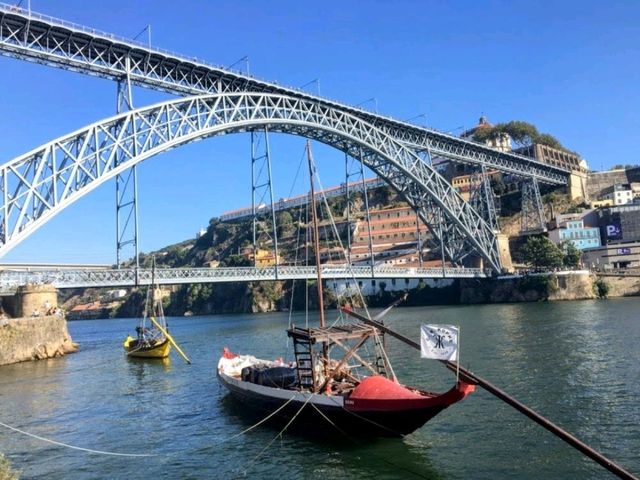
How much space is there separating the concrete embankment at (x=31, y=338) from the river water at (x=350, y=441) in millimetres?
3966

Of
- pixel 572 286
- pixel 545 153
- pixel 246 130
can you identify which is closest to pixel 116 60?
pixel 246 130

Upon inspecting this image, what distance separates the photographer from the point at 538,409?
58.9ft

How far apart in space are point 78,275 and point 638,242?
74.3 meters

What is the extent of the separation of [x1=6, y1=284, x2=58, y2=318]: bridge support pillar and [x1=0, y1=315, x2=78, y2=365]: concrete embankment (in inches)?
35.5

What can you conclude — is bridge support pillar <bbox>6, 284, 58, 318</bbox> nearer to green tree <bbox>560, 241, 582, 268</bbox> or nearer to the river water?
the river water

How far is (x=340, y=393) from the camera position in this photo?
16625 millimetres

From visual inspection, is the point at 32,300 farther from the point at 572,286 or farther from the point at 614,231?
the point at 614,231

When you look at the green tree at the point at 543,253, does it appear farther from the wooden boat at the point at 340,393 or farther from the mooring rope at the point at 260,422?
the mooring rope at the point at 260,422

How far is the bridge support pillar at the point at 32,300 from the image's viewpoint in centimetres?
3993

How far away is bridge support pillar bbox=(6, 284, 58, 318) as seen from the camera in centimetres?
3993

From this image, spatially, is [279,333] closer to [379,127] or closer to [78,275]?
[78,275]

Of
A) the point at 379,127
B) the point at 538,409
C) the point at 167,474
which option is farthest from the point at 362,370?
the point at 379,127

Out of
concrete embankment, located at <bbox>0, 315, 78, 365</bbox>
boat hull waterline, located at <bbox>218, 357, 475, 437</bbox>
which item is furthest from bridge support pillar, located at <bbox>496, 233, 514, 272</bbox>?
boat hull waterline, located at <bbox>218, 357, 475, 437</bbox>

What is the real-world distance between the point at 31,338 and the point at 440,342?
3563 cm
